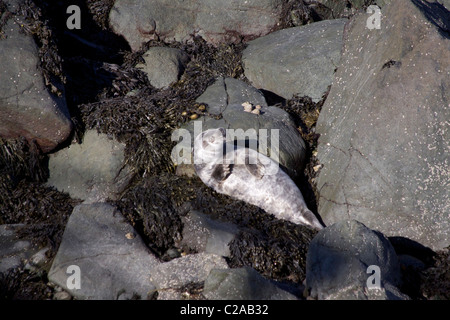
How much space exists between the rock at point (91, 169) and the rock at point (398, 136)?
2448 millimetres

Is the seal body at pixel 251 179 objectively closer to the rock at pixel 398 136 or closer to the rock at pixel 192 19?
the rock at pixel 398 136

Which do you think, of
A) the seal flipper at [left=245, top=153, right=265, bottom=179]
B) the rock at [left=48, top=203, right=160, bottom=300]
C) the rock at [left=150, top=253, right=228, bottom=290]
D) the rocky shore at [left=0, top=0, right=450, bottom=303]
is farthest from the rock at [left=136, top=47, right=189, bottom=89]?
the rock at [left=150, top=253, right=228, bottom=290]

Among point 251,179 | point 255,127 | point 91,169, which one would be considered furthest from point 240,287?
point 91,169

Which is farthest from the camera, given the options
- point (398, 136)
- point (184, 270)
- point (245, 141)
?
point (245, 141)

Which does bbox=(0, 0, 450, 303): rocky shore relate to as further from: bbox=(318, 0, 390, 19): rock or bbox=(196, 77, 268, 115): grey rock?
bbox=(318, 0, 390, 19): rock

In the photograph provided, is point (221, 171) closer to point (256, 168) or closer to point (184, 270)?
point (256, 168)

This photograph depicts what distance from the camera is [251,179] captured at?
17.7 ft

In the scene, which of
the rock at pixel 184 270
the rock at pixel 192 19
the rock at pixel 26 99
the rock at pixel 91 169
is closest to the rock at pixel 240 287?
the rock at pixel 184 270

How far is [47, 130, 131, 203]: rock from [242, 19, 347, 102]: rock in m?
2.34

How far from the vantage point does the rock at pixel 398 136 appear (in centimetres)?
Result: 498

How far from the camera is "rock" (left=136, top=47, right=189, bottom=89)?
7.00 metres

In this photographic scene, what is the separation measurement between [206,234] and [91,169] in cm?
184

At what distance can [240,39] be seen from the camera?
307 inches

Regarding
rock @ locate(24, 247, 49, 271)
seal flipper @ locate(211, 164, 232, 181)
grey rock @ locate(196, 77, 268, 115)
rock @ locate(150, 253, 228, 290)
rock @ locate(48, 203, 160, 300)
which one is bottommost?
rock @ locate(24, 247, 49, 271)
